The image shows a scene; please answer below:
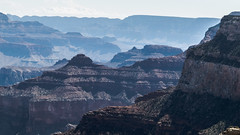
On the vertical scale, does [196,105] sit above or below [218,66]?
below

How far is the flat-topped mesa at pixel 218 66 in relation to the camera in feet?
362

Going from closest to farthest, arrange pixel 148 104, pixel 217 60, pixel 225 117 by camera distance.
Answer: pixel 225 117, pixel 217 60, pixel 148 104

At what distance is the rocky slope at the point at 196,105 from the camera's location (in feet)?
357

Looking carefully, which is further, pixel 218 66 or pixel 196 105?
pixel 196 105

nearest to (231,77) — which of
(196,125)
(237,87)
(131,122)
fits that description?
(237,87)

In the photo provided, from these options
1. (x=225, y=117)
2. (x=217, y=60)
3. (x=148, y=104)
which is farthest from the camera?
(x=148, y=104)

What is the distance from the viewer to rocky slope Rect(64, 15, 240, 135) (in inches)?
4281

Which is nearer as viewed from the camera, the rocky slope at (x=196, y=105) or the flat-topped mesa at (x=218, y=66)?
the rocky slope at (x=196, y=105)

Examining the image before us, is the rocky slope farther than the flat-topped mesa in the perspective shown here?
No

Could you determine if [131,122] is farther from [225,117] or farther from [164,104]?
[225,117]

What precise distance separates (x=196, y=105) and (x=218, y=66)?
8.06 metres

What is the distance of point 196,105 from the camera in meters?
115

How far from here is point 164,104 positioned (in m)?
121

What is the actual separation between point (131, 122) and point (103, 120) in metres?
5.13
